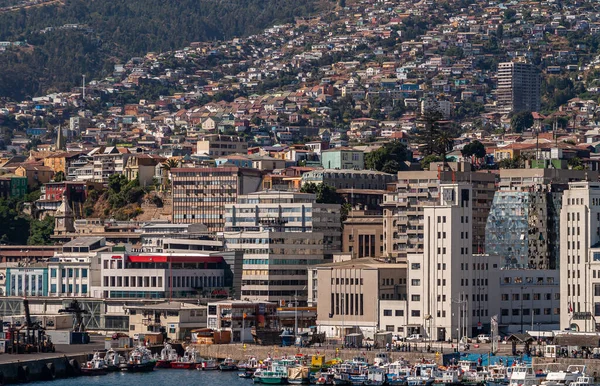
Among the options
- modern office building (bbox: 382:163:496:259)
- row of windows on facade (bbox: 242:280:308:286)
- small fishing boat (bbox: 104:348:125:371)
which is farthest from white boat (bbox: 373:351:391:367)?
modern office building (bbox: 382:163:496:259)

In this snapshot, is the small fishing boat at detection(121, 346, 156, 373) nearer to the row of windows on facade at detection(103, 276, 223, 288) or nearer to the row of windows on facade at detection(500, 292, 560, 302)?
the row of windows on facade at detection(103, 276, 223, 288)

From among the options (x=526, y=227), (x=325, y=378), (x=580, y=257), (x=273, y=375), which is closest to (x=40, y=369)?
(x=273, y=375)

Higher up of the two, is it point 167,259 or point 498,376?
point 167,259

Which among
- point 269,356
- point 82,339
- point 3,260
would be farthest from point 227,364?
point 3,260

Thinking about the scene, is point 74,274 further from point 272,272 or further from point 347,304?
point 347,304

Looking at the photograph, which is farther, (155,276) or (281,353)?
(155,276)

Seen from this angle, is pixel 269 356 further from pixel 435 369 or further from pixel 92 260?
pixel 92 260
